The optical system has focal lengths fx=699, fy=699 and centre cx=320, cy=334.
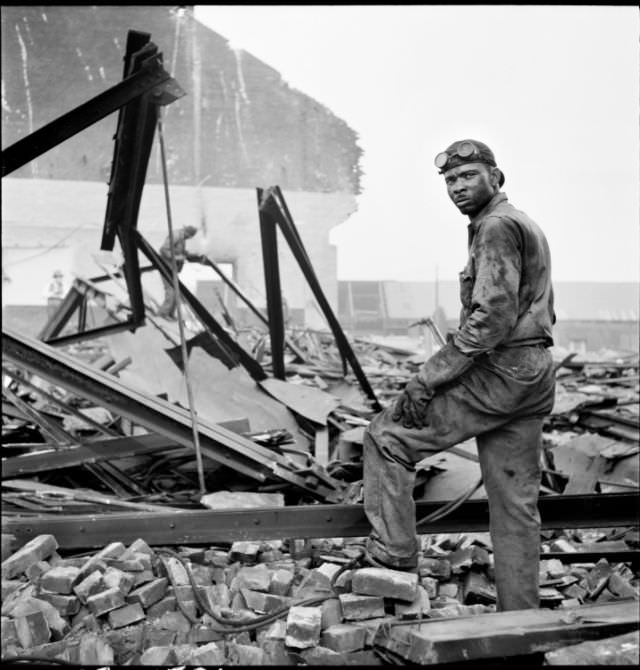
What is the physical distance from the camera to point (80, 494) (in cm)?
460

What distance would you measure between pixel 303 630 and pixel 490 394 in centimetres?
124

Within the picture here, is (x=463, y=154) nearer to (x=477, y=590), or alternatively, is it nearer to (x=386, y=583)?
(x=386, y=583)

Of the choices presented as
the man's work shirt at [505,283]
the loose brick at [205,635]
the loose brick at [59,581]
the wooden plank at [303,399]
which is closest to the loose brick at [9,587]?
the loose brick at [59,581]

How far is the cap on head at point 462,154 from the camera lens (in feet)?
9.44

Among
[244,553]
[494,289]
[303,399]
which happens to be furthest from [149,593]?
[303,399]

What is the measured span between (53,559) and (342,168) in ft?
91.0

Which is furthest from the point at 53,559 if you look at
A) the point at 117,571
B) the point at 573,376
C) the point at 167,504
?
the point at 573,376

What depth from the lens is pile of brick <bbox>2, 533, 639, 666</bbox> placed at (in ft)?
9.62

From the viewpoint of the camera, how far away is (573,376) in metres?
12.6

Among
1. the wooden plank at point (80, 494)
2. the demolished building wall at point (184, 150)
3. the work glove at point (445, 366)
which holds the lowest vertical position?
the wooden plank at point (80, 494)

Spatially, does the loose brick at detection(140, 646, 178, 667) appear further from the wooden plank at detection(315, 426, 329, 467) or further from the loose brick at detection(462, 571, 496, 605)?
the wooden plank at detection(315, 426, 329, 467)

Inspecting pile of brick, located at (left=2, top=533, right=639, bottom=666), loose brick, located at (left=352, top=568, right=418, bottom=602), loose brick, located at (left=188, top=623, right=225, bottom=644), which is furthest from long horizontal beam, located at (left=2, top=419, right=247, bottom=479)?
loose brick, located at (left=352, top=568, right=418, bottom=602)

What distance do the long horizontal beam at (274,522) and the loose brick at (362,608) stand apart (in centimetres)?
64

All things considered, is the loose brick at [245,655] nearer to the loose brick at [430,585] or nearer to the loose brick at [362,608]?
the loose brick at [362,608]
